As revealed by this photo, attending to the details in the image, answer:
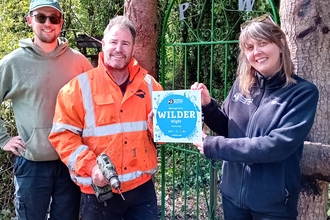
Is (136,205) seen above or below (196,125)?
below

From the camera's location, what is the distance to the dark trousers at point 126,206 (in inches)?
95.6

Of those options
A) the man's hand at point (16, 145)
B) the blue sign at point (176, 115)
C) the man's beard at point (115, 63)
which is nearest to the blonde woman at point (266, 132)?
the blue sign at point (176, 115)

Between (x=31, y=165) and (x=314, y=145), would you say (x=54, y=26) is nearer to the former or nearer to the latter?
(x=31, y=165)

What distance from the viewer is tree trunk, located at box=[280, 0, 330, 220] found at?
2.48m

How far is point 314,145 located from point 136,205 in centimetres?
124

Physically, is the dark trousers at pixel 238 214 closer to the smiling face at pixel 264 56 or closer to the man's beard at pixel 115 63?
the smiling face at pixel 264 56

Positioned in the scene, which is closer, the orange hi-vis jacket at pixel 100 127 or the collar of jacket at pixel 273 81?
the collar of jacket at pixel 273 81

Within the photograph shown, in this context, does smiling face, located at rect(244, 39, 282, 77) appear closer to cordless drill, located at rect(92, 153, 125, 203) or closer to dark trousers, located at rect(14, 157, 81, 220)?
cordless drill, located at rect(92, 153, 125, 203)

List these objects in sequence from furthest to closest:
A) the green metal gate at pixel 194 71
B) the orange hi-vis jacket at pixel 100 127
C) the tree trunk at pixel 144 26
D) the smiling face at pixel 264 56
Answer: the green metal gate at pixel 194 71
the tree trunk at pixel 144 26
the orange hi-vis jacket at pixel 100 127
the smiling face at pixel 264 56

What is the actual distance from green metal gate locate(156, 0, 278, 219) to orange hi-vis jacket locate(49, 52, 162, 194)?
0.92 meters

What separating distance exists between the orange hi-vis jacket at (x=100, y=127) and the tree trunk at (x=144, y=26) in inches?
33.1

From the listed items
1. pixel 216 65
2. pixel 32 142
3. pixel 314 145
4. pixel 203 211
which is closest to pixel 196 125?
pixel 314 145

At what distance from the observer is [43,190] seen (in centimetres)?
274

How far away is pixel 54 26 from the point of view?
276 centimetres
